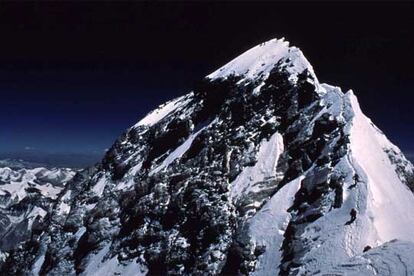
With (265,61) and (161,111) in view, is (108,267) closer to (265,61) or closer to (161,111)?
(161,111)

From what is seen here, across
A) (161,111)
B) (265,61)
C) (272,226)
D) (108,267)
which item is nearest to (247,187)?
(272,226)

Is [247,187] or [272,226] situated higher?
[247,187]

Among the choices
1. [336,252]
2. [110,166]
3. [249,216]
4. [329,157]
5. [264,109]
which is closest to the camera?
[336,252]

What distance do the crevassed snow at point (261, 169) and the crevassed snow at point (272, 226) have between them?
7.42m

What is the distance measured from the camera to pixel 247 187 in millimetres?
98750

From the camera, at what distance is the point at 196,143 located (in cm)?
12131

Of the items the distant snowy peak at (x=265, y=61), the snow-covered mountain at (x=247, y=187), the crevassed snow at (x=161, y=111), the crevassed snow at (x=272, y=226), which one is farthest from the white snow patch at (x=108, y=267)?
the distant snowy peak at (x=265, y=61)

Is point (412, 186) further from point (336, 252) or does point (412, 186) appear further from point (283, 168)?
point (336, 252)

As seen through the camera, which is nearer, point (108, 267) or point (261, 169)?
point (261, 169)

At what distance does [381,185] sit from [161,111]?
296ft

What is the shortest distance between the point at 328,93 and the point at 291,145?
1243 centimetres

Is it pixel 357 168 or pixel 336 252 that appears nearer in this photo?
pixel 336 252

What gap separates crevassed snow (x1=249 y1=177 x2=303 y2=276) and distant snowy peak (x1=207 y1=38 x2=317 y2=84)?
31.3 m

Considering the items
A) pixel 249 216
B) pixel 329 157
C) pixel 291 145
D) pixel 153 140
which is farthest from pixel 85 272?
pixel 329 157
